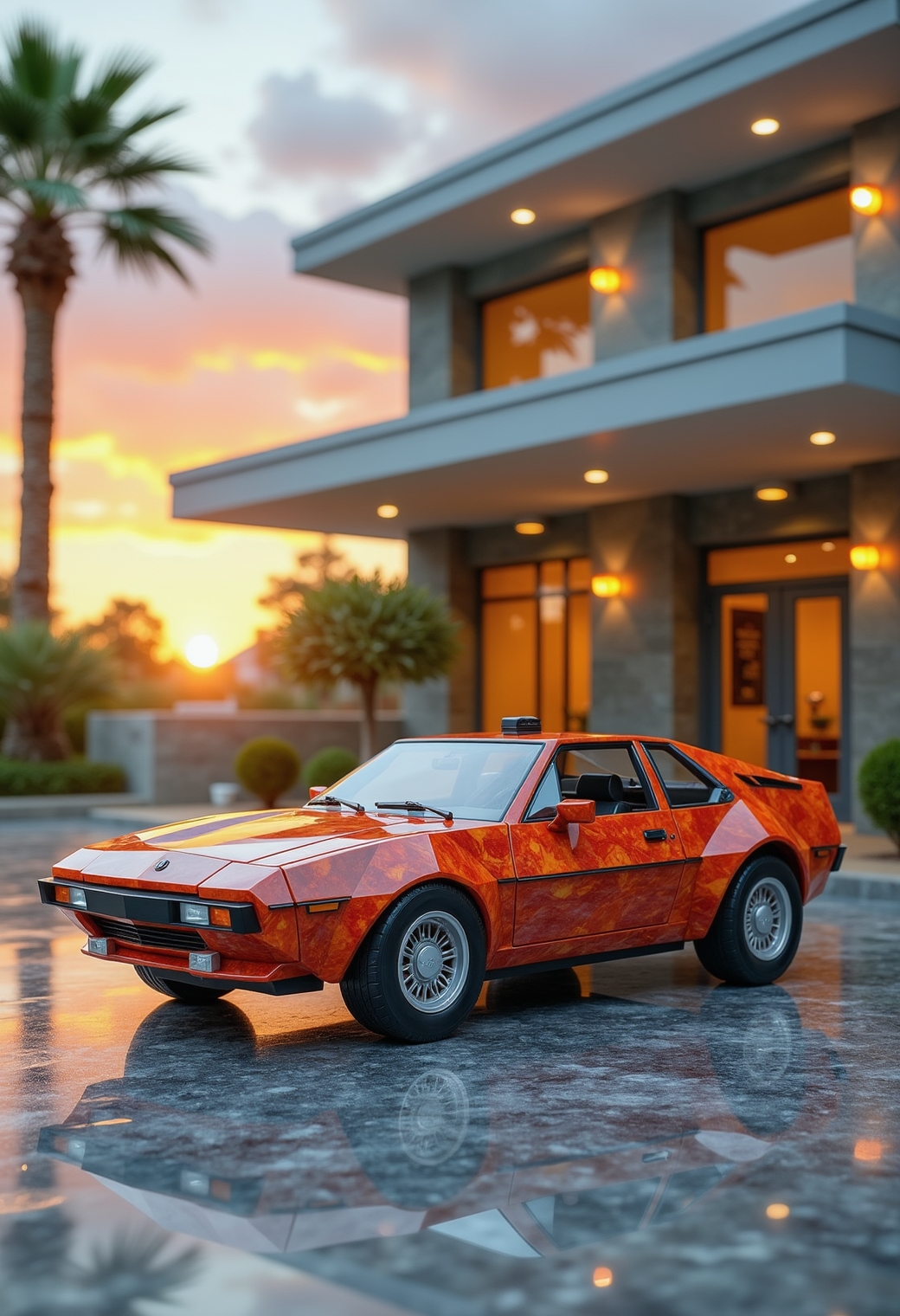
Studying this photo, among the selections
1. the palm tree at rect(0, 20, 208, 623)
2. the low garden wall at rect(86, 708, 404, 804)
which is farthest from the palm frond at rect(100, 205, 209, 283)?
the low garden wall at rect(86, 708, 404, 804)

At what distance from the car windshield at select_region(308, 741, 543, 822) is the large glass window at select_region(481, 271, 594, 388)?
42.0 feet

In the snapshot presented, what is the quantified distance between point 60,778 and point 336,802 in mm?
16148

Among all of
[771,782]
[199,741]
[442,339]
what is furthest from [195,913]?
[442,339]

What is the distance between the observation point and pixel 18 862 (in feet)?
48.2

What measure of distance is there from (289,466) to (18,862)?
A: 6921 millimetres

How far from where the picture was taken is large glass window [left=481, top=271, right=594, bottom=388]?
2048 centimetres

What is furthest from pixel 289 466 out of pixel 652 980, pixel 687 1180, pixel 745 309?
pixel 687 1180

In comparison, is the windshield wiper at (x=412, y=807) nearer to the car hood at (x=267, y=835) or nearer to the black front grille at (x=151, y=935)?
the car hood at (x=267, y=835)

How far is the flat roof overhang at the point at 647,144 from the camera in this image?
1455 cm

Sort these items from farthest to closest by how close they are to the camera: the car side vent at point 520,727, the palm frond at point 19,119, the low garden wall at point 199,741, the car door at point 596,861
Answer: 1. the palm frond at point 19,119
2. the low garden wall at point 199,741
3. the car side vent at point 520,727
4. the car door at point 596,861

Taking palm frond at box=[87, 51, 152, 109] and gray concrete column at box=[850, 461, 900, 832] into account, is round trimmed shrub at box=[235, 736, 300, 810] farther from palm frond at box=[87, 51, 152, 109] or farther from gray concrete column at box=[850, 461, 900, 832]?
palm frond at box=[87, 51, 152, 109]

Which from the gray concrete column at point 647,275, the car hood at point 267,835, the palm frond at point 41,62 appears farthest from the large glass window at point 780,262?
the palm frond at point 41,62

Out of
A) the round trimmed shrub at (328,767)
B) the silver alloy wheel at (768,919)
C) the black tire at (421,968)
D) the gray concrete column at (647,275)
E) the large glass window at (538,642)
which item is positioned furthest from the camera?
the large glass window at (538,642)

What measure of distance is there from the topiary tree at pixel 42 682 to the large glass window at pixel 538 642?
20.8 ft
